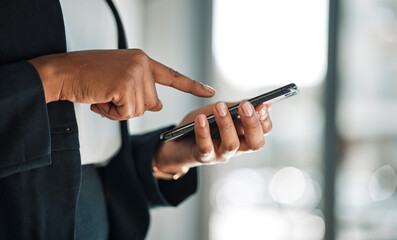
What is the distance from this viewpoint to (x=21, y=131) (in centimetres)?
39

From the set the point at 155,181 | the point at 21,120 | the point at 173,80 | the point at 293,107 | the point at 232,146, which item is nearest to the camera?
the point at 21,120

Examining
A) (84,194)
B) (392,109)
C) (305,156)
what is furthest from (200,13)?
(84,194)

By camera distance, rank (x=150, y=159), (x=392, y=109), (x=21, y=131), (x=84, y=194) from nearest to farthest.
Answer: (x=21, y=131), (x=84, y=194), (x=150, y=159), (x=392, y=109)

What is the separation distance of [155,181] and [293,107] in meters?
1.51

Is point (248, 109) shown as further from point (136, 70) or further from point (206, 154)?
point (136, 70)

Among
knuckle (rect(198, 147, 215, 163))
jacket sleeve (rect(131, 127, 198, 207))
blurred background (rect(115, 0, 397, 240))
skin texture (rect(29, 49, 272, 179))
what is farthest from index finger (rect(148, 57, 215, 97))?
blurred background (rect(115, 0, 397, 240))

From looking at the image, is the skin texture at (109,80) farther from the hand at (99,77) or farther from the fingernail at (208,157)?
the fingernail at (208,157)

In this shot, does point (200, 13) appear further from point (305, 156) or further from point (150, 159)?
point (150, 159)

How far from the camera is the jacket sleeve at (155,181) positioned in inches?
29.0

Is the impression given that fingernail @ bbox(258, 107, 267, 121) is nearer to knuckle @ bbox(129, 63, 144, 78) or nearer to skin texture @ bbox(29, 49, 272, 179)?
skin texture @ bbox(29, 49, 272, 179)

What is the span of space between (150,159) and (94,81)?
338mm

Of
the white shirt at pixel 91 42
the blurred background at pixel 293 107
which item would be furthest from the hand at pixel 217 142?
the blurred background at pixel 293 107

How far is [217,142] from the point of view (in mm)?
670

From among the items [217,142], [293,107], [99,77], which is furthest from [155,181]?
[293,107]
